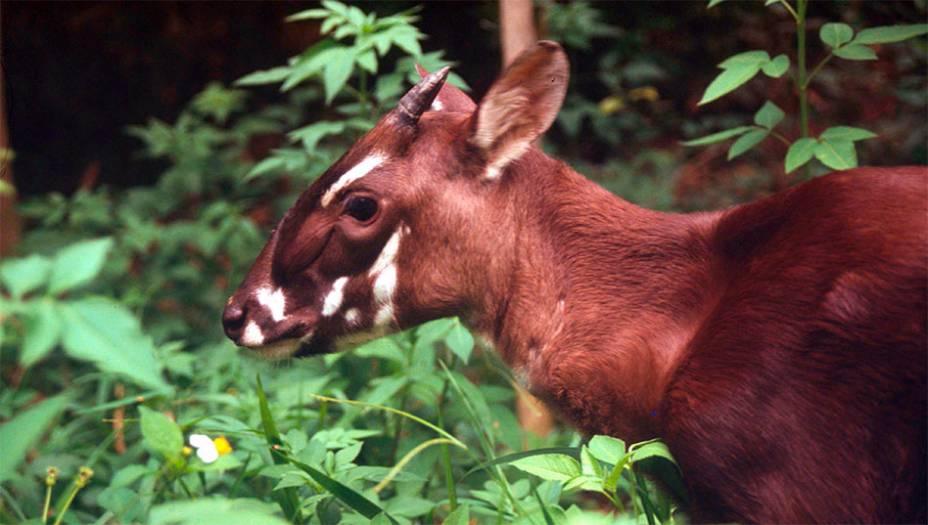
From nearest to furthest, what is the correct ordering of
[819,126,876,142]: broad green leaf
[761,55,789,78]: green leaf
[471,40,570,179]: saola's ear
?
[471,40,570,179]: saola's ear < [761,55,789,78]: green leaf < [819,126,876,142]: broad green leaf

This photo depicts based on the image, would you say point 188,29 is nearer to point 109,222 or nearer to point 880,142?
point 109,222

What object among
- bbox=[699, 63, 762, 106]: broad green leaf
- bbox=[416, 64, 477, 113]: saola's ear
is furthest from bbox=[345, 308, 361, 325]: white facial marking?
bbox=[699, 63, 762, 106]: broad green leaf

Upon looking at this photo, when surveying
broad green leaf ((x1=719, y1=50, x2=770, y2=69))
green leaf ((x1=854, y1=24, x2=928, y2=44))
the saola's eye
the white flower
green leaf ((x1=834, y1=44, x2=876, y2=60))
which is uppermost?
green leaf ((x1=854, y1=24, x2=928, y2=44))

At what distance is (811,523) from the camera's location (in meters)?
2.31

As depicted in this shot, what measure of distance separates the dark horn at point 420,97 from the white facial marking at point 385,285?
44cm

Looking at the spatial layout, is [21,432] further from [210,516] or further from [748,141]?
[748,141]

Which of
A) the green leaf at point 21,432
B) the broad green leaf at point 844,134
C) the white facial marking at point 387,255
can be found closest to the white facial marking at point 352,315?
the white facial marking at point 387,255

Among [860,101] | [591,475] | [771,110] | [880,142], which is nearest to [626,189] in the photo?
[880,142]

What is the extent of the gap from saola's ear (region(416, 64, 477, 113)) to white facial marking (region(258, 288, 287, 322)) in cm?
74

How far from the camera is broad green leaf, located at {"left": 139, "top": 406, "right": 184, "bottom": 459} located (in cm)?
298

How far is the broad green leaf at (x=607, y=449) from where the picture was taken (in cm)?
237

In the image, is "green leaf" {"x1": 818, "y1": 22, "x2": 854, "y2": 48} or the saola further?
"green leaf" {"x1": 818, "y1": 22, "x2": 854, "y2": 48}

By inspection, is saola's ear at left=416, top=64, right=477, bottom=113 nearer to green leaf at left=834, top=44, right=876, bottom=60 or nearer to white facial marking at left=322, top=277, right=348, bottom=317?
white facial marking at left=322, top=277, right=348, bottom=317

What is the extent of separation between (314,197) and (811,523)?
1625mm
